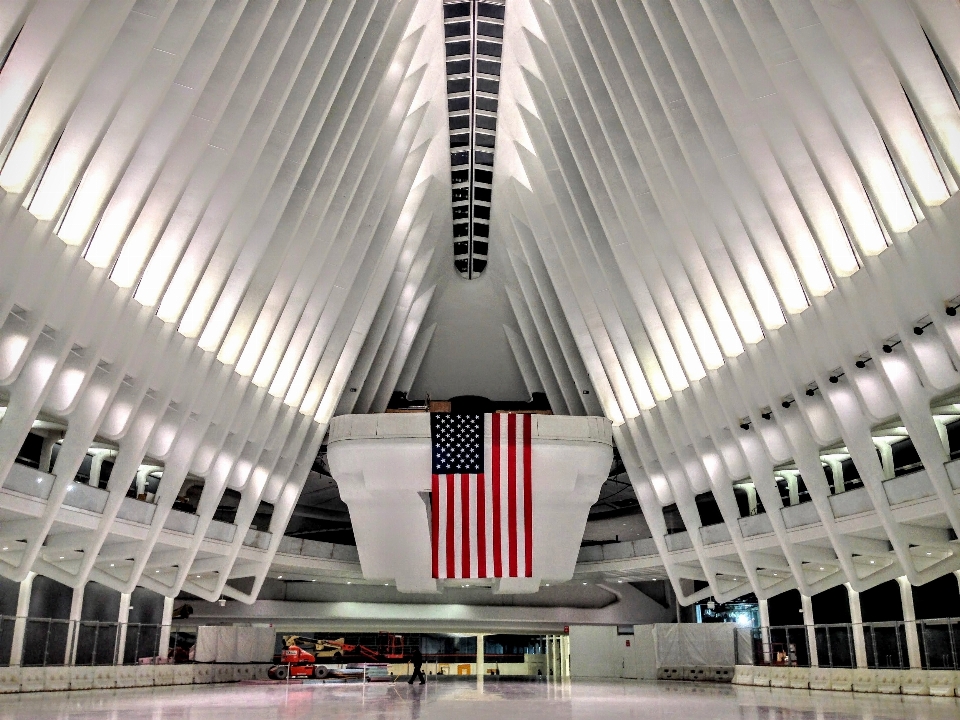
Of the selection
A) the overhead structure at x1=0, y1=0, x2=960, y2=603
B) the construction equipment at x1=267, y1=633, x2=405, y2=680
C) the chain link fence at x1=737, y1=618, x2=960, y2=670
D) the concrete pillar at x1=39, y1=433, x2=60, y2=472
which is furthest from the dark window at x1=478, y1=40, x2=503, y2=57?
the construction equipment at x1=267, y1=633, x2=405, y2=680

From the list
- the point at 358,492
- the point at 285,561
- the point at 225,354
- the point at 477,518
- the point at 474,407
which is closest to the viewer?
the point at 225,354

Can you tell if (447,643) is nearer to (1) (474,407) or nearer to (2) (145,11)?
(1) (474,407)

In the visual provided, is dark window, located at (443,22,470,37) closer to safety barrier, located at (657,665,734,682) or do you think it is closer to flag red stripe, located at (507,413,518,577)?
flag red stripe, located at (507,413,518,577)

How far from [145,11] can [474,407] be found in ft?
98.1

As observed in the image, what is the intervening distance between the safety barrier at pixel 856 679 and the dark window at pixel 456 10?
64.6ft

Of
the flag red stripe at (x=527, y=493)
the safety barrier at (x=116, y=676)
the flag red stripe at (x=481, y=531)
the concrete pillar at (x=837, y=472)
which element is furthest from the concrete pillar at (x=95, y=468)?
the concrete pillar at (x=837, y=472)

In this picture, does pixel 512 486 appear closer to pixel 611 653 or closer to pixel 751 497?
pixel 751 497

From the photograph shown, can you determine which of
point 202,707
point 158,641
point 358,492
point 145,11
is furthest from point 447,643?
point 145,11

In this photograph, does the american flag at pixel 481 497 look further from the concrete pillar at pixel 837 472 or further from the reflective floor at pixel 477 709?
the concrete pillar at pixel 837 472

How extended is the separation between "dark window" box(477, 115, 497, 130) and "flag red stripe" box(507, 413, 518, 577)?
30.9 ft

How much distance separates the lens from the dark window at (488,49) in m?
25.3

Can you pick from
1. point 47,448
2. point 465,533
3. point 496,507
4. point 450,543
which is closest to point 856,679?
point 496,507

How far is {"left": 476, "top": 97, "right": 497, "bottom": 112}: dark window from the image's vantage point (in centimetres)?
2781

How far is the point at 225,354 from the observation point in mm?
24766
